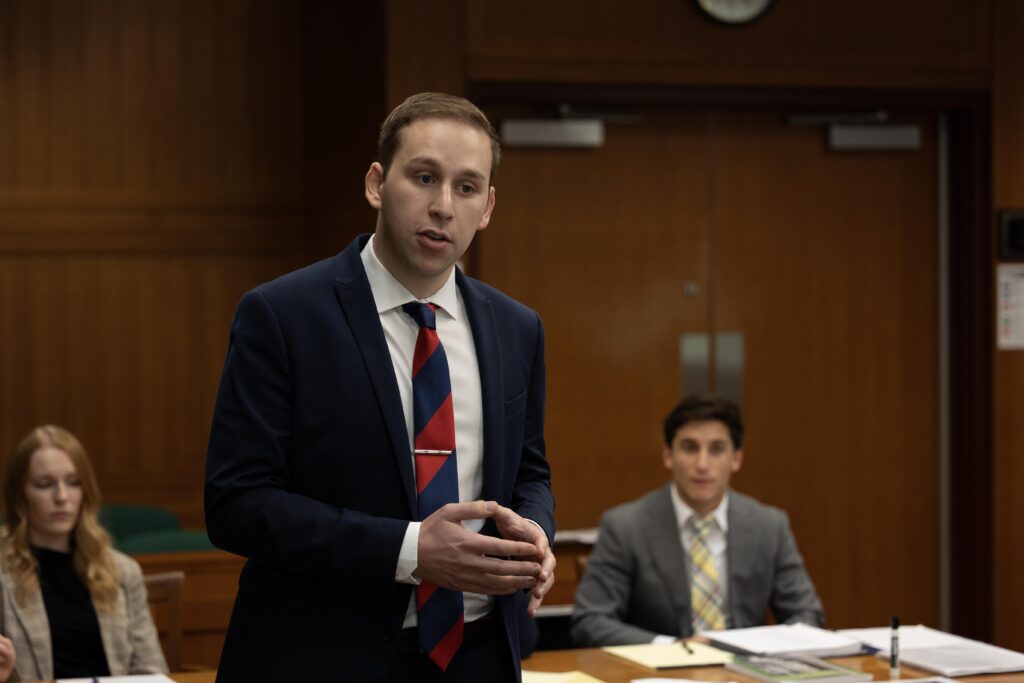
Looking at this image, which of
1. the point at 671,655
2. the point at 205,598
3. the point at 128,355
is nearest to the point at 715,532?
the point at 671,655

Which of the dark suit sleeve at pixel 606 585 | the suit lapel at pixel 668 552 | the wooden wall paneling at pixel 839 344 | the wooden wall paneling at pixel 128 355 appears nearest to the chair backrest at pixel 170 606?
the dark suit sleeve at pixel 606 585

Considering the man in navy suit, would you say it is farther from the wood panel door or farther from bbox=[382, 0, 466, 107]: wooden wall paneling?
the wood panel door

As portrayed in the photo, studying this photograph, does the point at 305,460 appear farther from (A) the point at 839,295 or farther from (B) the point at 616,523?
(A) the point at 839,295

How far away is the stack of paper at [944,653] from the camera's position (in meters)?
3.01

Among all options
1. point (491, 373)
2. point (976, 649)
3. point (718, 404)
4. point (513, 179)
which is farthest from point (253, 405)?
point (513, 179)

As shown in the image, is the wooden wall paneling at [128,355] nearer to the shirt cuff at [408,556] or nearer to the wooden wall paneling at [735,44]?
the wooden wall paneling at [735,44]

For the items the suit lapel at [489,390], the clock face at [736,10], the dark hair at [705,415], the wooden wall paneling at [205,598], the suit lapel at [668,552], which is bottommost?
the wooden wall paneling at [205,598]

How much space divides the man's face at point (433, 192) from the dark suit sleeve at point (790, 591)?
7.46ft

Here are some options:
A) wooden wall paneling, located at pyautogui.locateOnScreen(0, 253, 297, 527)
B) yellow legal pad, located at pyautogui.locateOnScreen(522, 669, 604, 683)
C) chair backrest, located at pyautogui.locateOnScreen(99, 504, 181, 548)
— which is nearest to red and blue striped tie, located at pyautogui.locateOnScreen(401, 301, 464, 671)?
yellow legal pad, located at pyautogui.locateOnScreen(522, 669, 604, 683)

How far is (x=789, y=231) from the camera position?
556 centimetres

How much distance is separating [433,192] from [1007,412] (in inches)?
166

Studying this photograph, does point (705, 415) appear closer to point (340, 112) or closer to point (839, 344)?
point (839, 344)

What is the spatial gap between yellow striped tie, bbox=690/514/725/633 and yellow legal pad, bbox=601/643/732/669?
506mm

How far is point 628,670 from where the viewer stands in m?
3.02
